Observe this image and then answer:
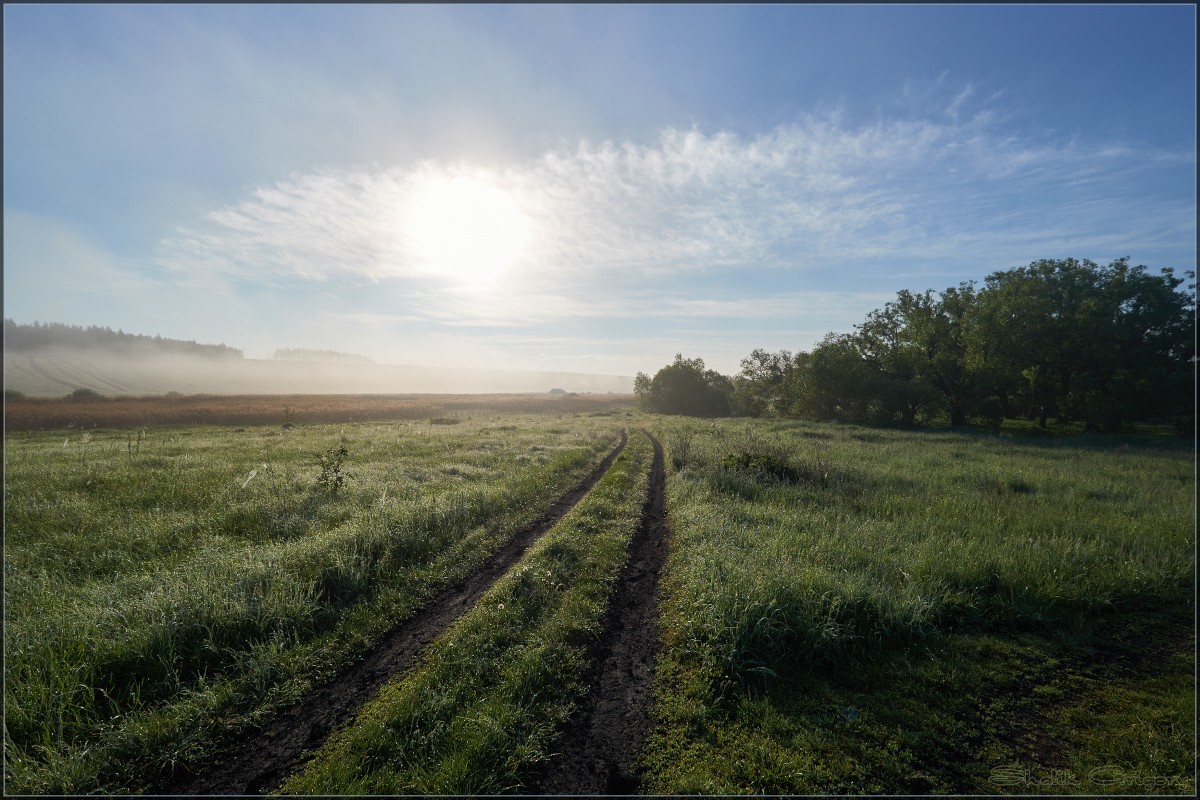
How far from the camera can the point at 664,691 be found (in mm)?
5289

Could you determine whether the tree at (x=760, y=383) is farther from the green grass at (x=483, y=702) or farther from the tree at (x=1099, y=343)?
the green grass at (x=483, y=702)

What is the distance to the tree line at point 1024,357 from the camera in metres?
35.4

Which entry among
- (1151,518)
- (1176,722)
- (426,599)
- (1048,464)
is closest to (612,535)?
(426,599)

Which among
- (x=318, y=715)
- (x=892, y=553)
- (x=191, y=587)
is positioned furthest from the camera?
(x=892, y=553)

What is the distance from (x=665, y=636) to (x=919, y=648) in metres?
3.63

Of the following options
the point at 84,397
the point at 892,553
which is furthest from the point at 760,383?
the point at 84,397

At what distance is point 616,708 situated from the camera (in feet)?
16.5

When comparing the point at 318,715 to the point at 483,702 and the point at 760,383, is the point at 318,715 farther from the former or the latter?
the point at 760,383

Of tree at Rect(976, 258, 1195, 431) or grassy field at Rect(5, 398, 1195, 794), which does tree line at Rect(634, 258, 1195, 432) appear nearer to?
tree at Rect(976, 258, 1195, 431)

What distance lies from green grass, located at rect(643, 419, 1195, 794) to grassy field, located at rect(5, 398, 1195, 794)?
4 cm

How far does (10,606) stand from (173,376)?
155316 mm

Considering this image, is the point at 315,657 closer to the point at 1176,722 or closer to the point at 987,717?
the point at 987,717

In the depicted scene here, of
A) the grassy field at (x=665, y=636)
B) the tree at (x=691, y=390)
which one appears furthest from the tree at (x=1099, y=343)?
the tree at (x=691, y=390)

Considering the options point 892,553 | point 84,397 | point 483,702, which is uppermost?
point 84,397
